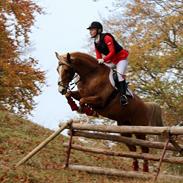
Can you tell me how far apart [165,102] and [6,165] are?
16.8 metres

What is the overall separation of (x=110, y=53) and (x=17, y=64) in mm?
19596

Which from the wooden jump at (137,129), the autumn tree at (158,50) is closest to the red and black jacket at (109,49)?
the wooden jump at (137,129)

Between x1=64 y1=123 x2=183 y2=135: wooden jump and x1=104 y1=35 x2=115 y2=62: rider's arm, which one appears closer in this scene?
x1=64 y1=123 x2=183 y2=135: wooden jump

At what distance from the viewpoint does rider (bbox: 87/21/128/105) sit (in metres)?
12.1

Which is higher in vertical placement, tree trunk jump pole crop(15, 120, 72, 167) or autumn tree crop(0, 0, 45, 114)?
autumn tree crop(0, 0, 45, 114)

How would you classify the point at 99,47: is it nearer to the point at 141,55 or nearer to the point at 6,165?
the point at 6,165

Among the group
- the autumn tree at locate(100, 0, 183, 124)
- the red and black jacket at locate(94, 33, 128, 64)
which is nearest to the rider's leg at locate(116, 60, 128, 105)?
the red and black jacket at locate(94, 33, 128, 64)

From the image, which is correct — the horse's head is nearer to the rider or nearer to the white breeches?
the rider

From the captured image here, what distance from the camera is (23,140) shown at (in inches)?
616

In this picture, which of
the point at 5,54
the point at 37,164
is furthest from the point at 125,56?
the point at 5,54

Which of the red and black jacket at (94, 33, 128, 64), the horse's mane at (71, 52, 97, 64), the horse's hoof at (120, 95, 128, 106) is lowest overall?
the horse's hoof at (120, 95, 128, 106)

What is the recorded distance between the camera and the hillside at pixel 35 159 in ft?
34.8

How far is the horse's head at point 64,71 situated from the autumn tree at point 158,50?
14361mm

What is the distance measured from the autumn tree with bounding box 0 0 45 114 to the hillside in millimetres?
9746
